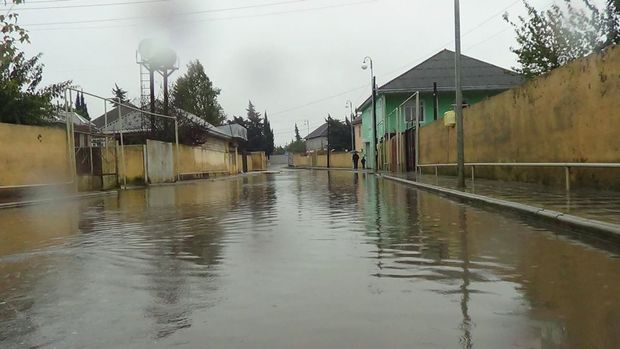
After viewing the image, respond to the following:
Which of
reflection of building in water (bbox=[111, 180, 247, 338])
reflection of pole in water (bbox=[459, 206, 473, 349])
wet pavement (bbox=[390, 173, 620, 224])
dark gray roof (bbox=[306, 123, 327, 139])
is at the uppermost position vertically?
dark gray roof (bbox=[306, 123, 327, 139])

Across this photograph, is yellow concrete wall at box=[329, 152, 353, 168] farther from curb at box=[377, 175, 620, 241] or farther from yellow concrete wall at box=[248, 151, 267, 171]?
curb at box=[377, 175, 620, 241]

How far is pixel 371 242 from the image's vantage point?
8.05 m

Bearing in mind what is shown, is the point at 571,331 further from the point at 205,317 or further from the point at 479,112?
the point at 479,112

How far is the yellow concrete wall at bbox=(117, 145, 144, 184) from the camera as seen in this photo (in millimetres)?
27625

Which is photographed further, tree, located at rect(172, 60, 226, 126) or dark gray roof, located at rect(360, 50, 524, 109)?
tree, located at rect(172, 60, 226, 126)

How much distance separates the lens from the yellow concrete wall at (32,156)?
1814cm

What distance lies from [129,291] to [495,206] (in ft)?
27.7

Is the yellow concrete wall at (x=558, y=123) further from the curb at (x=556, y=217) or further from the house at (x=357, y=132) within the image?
the house at (x=357, y=132)

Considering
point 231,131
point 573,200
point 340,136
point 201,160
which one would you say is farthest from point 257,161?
point 573,200

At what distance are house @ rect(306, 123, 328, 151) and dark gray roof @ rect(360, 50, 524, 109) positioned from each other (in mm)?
66334

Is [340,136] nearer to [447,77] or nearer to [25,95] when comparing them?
[447,77]

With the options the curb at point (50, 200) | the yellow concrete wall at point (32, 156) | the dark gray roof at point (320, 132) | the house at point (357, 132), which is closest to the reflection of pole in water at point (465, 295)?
the curb at point (50, 200)

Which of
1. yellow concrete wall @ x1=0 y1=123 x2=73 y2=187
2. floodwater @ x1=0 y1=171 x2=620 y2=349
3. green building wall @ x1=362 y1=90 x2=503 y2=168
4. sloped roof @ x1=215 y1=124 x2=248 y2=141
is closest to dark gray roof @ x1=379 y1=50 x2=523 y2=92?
green building wall @ x1=362 y1=90 x2=503 y2=168

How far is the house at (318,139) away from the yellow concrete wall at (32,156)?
96.3 meters
